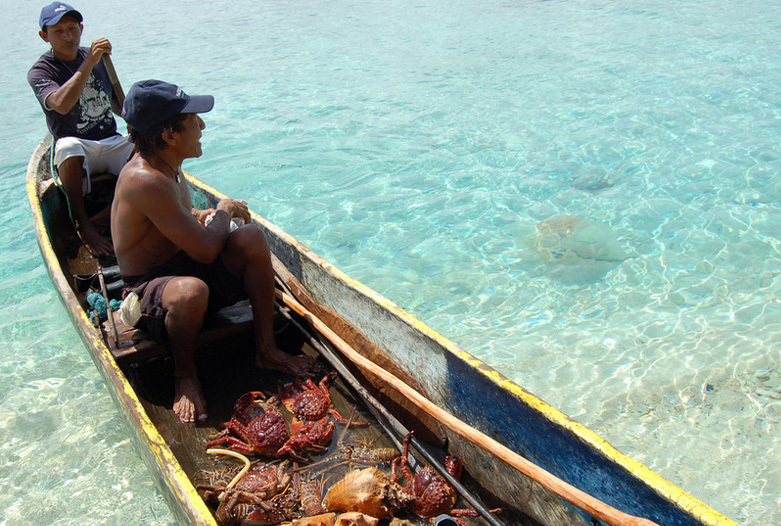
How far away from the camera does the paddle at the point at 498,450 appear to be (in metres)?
2.23

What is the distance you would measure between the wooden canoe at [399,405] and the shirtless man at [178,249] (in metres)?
0.19

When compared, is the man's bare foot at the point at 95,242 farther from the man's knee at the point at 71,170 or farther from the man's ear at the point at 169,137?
the man's ear at the point at 169,137

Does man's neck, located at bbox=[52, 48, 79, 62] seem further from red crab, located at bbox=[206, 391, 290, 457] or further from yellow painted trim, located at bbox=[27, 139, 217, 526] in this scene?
red crab, located at bbox=[206, 391, 290, 457]

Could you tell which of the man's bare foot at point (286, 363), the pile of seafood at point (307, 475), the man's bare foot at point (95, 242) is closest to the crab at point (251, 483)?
the pile of seafood at point (307, 475)

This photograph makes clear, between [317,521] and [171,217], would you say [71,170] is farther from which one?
[317,521]

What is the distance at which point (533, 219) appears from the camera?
7.86 metres

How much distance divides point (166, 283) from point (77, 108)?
3065 millimetres

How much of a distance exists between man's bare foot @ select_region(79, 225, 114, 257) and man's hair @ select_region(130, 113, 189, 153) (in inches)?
85.4

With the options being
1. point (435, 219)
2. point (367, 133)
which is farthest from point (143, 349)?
point (367, 133)

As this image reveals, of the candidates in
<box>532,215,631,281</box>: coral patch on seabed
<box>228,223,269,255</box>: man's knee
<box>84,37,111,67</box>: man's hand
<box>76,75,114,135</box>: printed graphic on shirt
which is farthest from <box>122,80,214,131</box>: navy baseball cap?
<box>532,215,631,281</box>: coral patch on seabed

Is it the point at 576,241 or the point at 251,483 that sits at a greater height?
the point at 251,483

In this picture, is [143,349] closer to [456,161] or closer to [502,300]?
[502,300]

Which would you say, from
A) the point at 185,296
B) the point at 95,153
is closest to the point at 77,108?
the point at 95,153

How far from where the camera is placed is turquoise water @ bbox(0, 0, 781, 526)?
450 cm
